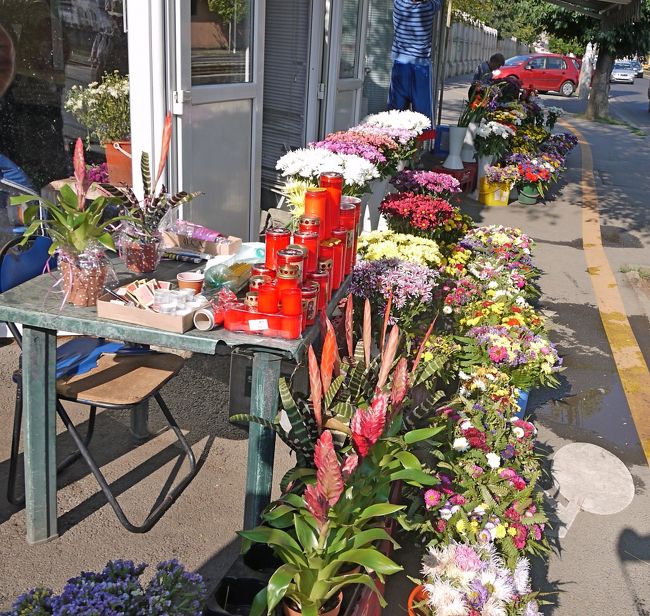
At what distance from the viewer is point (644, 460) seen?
157 inches

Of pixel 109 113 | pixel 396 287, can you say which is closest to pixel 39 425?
pixel 396 287

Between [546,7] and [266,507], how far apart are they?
21091mm

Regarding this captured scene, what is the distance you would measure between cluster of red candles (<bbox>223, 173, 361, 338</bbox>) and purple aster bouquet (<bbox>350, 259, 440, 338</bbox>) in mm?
646

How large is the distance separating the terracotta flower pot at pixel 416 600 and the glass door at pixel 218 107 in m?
2.82

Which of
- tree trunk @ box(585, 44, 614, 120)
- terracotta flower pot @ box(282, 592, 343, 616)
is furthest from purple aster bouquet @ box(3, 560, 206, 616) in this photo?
tree trunk @ box(585, 44, 614, 120)

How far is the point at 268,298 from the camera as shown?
2.44 metres

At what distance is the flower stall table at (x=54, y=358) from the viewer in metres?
2.41

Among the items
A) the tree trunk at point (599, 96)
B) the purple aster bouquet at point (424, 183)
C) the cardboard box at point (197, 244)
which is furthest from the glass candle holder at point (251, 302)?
the tree trunk at point (599, 96)

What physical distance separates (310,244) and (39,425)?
46.8 inches

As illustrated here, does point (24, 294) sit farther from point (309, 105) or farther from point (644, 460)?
point (309, 105)

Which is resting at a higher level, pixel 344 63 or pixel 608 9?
pixel 608 9

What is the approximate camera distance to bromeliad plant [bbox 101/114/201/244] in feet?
9.23

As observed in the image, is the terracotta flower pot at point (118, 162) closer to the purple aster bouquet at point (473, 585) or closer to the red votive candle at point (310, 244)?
the red votive candle at point (310, 244)

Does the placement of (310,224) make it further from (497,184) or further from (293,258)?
(497,184)
